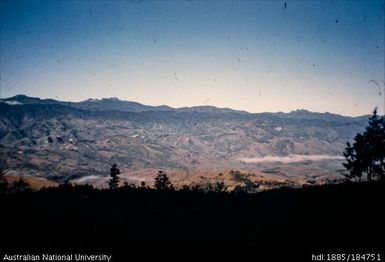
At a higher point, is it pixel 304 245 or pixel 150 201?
pixel 304 245

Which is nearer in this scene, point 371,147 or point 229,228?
point 229,228

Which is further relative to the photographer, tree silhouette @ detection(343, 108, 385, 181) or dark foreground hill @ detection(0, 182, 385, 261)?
tree silhouette @ detection(343, 108, 385, 181)

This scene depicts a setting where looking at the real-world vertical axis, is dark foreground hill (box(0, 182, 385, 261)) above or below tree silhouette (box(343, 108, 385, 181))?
below

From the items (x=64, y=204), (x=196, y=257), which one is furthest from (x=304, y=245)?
(x=64, y=204)

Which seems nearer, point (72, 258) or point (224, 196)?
point (72, 258)

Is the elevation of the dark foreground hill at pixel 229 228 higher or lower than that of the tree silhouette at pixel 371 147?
lower

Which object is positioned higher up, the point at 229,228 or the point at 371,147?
the point at 371,147

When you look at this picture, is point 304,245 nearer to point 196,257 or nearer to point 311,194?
point 196,257

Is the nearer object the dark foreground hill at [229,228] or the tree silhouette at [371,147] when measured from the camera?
the dark foreground hill at [229,228]
